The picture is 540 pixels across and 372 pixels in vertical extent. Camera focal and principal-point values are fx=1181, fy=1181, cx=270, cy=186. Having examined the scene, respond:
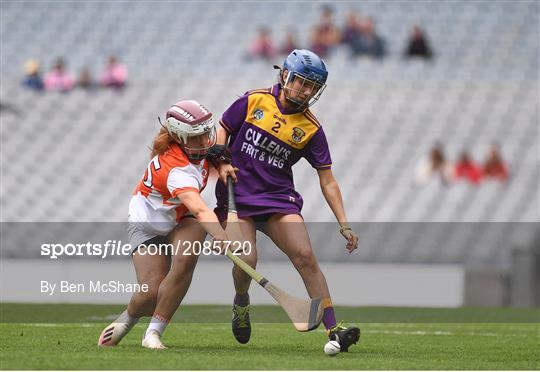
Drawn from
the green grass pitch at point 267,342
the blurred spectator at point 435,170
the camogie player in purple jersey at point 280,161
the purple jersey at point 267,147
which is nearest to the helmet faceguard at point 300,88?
the camogie player in purple jersey at point 280,161

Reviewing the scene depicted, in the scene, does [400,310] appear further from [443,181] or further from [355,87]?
[355,87]

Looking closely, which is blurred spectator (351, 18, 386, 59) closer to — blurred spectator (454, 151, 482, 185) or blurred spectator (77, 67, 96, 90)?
blurred spectator (454, 151, 482, 185)

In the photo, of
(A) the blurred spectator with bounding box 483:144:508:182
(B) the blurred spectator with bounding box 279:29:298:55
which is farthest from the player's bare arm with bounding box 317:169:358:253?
(B) the blurred spectator with bounding box 279:29:298:55

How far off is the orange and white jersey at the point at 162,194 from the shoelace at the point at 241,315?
0.83m

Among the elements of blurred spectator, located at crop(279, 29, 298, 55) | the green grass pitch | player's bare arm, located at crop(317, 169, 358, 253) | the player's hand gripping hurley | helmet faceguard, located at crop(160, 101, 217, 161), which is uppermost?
helmet faceguard, located at crop(160, 101, 217, 161)

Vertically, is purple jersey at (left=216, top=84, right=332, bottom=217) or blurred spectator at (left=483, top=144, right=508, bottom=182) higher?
purple jersey at (left=216, top=84, right=332, bottom=217)

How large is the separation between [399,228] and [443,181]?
2615 millimetres

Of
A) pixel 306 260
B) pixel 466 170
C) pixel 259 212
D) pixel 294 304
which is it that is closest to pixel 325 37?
pixel 466 170

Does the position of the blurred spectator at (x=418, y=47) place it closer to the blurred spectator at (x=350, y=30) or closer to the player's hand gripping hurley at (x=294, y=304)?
the blurred spectator at (x=350, y=30)

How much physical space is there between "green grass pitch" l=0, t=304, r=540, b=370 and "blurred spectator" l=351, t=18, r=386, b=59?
10.0 meters

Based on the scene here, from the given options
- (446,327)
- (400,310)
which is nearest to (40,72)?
(400,310)

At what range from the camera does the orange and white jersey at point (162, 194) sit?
6762mm

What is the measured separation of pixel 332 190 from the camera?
727 centimetres

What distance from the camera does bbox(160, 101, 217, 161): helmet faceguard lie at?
22.0 feet
